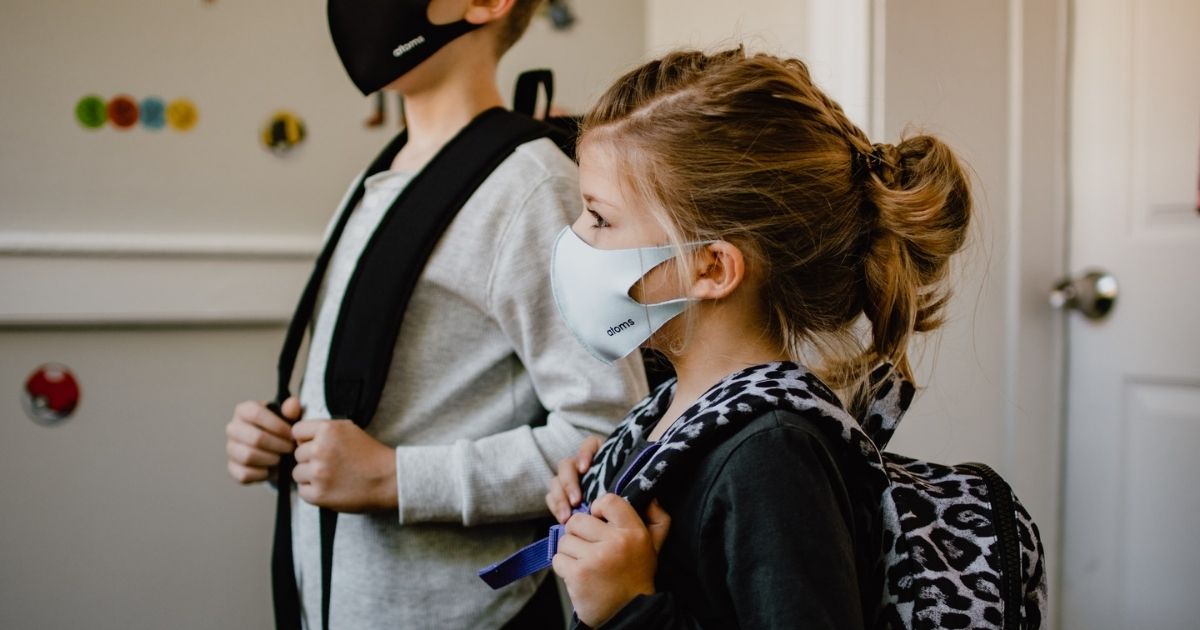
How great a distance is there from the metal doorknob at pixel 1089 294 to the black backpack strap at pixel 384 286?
3.06ft

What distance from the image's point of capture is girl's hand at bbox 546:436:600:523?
2.89 feet

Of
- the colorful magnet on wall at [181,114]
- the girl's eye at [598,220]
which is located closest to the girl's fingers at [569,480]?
the girl's eye at [598,220]

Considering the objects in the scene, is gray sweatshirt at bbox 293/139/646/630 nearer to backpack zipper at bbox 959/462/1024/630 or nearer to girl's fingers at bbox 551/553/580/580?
girl's fingers at bbox 551/553/580/580

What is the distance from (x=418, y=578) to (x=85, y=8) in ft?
3.63

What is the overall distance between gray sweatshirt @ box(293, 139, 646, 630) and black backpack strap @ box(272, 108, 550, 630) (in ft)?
0.07

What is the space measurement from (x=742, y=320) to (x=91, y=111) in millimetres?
1207

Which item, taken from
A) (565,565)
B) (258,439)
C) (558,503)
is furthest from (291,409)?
(565,565)

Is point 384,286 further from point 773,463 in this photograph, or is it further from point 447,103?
point 773,463

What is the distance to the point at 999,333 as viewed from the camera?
1.49m

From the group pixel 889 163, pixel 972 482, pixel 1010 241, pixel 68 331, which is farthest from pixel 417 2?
pixel 1010 241

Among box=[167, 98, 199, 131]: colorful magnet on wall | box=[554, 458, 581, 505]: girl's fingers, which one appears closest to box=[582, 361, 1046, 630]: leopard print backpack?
box=[554, 458, 581, 505]: girl's fingers

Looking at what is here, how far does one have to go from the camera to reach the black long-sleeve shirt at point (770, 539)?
0.63 metres

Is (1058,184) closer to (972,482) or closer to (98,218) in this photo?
(972,482)

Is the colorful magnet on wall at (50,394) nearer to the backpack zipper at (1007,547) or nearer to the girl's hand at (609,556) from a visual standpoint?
the girl's hand at (609,556)
